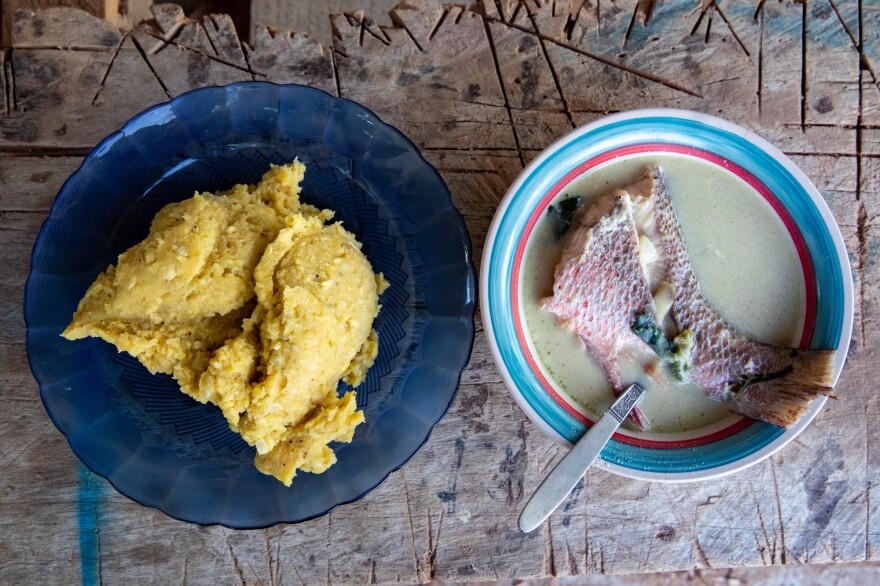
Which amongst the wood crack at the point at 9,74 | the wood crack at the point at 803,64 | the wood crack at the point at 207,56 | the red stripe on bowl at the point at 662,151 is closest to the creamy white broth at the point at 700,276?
the red stripe on bowl at the point at 662,151

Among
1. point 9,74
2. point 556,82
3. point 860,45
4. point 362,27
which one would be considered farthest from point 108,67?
point 860,45

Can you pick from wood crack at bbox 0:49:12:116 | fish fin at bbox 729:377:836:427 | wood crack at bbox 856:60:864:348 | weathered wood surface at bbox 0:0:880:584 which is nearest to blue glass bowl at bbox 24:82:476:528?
weathered wood surface at bbox 0:0:880:584

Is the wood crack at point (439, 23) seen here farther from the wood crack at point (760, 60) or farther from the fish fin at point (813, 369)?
the fish fin at point (813, 369)

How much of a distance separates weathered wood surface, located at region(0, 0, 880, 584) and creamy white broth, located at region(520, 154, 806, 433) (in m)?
0.25

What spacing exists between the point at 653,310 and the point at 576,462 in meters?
0.48

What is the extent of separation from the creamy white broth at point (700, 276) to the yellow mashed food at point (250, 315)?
550mm

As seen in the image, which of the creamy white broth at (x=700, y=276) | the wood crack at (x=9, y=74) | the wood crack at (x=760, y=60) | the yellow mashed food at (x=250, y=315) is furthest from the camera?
the wood crack at (x=760, y=60)

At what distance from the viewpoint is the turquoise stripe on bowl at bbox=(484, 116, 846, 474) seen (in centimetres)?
168

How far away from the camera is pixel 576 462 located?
1.73 metres

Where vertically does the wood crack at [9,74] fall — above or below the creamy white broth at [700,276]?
above

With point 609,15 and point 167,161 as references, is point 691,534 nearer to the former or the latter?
point 609,15

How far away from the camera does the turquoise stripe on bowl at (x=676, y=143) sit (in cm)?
168

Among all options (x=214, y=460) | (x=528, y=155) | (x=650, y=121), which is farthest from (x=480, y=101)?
(x=214, y=460)

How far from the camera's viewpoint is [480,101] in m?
1.97
